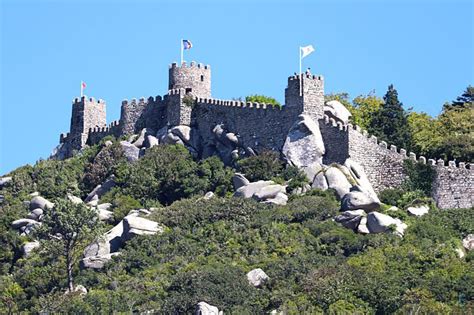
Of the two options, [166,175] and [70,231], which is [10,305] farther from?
Result: [166,175]

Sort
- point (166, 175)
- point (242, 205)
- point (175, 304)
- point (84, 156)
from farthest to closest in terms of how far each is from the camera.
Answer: point (84, 156) → point (166, 175) → point (242, 205) → point (175, 304)

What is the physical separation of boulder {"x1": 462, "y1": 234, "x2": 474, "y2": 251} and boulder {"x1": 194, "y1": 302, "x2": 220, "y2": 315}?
37.2 ft

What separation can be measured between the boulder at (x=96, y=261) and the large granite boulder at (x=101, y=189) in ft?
29.1

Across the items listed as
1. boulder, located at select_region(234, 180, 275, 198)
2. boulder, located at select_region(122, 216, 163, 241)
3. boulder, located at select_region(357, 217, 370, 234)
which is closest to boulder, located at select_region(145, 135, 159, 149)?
boulder, located at select_region(234, 180, 275, 198)

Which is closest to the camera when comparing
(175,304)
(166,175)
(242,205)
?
(175,304)

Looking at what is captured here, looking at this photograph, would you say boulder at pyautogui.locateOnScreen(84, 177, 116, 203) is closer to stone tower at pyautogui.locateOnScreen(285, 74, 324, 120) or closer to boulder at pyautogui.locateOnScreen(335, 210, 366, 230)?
stone tower at pyautogui.locateOnScreen(285, 74, 324, 120)

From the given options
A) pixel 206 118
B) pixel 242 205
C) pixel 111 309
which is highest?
pixel 206 118

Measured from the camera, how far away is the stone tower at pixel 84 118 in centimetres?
8769

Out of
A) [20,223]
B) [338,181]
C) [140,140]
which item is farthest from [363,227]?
[140,140]

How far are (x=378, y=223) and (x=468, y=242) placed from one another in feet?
11.8

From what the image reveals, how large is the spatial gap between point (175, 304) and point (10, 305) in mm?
8258

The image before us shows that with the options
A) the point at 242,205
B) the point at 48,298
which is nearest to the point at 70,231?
the point at 48,298

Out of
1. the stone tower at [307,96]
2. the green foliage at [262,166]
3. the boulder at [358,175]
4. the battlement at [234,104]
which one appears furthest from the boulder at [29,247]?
the boulder at [358,175]

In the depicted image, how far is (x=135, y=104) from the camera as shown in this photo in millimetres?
85375
